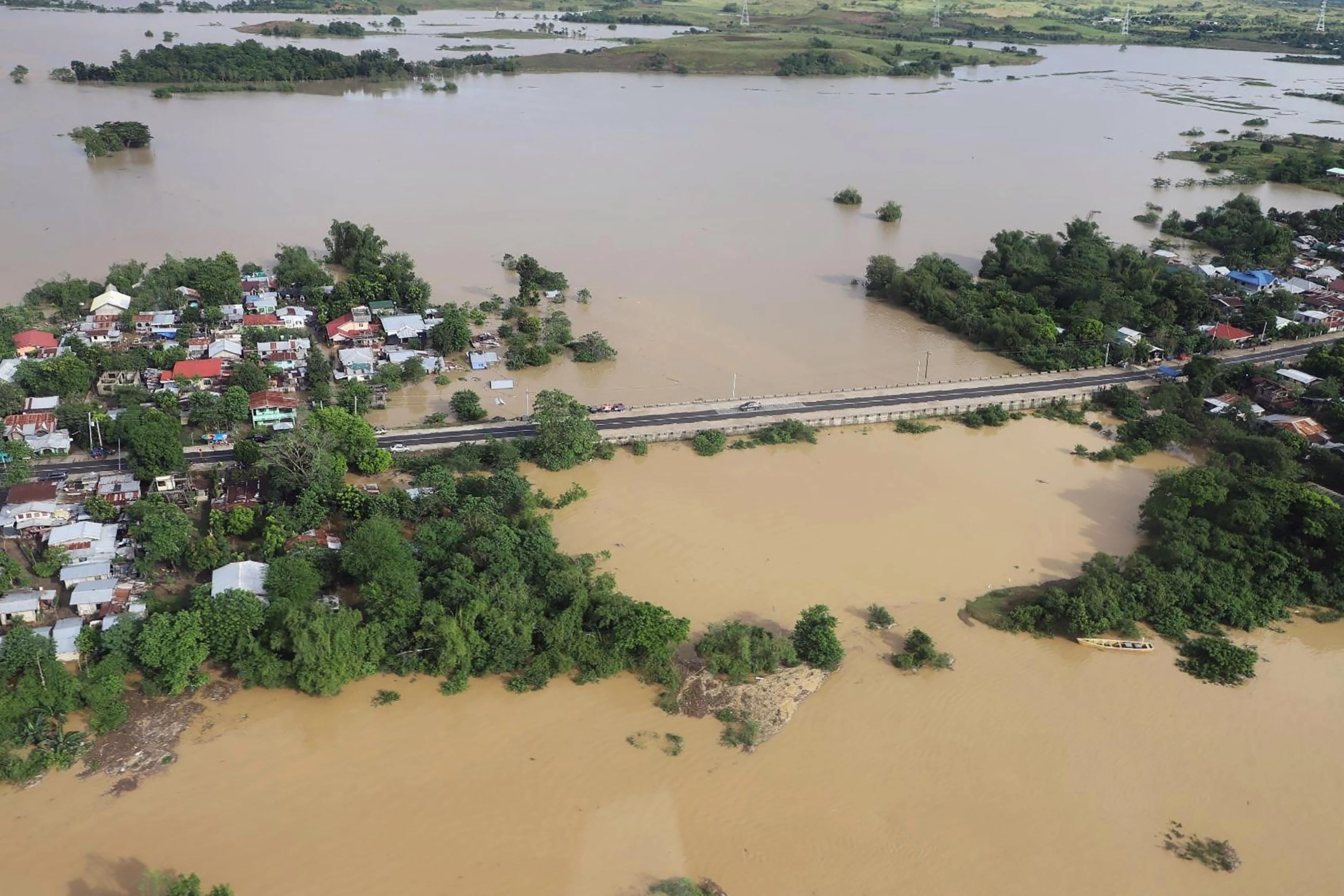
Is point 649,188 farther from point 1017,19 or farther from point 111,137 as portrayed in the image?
point 1017,19

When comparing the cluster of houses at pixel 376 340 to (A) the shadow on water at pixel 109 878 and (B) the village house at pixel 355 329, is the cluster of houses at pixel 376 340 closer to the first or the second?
(B) the village house at pixel 355 329

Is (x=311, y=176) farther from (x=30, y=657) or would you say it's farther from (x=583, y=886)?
(x=583, y=886)

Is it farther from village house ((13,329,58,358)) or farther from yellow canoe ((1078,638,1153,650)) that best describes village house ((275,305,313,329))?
yellow canoe ((1078,638,1153,650))

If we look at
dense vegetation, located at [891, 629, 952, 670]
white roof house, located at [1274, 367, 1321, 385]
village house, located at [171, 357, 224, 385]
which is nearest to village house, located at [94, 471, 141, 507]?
village house, located at [171, 357, 224, 385]

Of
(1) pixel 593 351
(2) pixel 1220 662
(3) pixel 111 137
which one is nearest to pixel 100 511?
(1) pixel 593 351

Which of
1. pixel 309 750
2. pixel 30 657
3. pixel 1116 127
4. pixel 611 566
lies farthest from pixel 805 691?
pixel 1116 127

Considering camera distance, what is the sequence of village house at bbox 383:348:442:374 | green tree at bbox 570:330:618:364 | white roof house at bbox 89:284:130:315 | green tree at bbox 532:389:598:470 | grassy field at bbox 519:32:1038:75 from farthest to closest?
grassy field at bbox 519:32:1038:75 → white roof house at bbox 89:284:130:315 → green tree at bbox 570:330:618:364 → village house at bbox 383:348:442:374 → green tree at bbox 532:389:598:470
